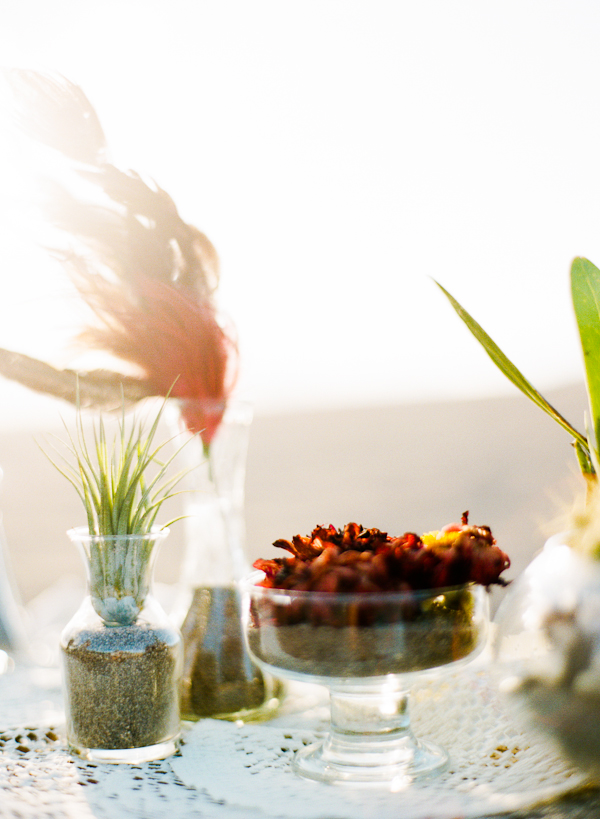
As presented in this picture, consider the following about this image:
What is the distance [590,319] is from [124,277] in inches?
13.1

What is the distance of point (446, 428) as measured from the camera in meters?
1.40

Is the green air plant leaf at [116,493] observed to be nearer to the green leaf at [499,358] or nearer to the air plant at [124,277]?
the air plant at [124,277]

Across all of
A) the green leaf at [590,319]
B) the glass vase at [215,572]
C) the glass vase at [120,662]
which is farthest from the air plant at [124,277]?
the green leaf at [590,319]

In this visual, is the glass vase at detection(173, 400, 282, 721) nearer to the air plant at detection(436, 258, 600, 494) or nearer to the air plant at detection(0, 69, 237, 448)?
the air plant at detection(0, 69, 237, 448)

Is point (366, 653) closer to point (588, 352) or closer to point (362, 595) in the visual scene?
point (362, 595)

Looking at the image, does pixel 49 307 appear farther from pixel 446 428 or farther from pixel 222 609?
pixel 446 428

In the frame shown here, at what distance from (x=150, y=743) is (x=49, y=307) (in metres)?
0.33

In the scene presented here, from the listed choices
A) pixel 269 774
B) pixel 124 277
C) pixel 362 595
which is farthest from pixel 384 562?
pixel 124 277

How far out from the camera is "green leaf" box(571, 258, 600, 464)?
428mm

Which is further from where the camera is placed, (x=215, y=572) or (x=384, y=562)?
(x=215, y=572)

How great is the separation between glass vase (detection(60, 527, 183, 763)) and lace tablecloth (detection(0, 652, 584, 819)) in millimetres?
14

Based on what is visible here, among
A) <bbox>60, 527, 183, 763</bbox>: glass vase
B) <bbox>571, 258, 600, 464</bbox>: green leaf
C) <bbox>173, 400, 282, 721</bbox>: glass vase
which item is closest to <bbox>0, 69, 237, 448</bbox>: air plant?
<bbox>173, 400, 282, 721</bbox>: glass vase

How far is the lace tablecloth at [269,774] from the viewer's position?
1.26ft

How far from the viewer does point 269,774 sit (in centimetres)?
44
